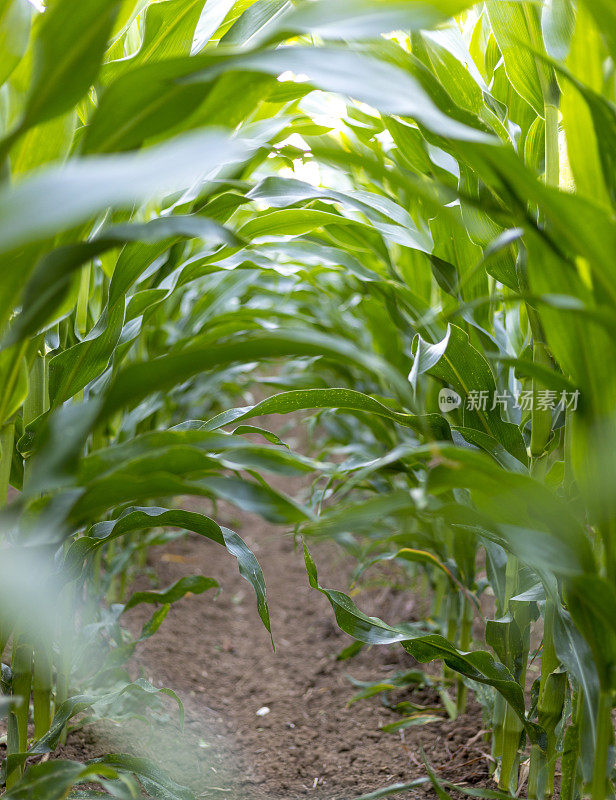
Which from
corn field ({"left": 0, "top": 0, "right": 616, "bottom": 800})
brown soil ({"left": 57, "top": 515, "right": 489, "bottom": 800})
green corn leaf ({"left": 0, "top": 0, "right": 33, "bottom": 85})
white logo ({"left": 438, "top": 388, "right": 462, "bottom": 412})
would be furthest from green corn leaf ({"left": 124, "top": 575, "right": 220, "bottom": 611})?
green corn leaf ({"left": 0, "top": 0, "right": 33, "bottom": 85})

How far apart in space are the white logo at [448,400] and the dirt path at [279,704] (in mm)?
249

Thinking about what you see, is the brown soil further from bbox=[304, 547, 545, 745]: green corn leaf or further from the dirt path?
bbox=[304, 547, 545, 745]: green corn leaf

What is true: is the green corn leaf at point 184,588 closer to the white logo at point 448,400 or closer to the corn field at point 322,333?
the corn field at point 322,333

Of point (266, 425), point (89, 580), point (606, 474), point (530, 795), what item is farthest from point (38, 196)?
point (266, 425)

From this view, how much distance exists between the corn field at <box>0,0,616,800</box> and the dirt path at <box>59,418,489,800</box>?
0.08 m

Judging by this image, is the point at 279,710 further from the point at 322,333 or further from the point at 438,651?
the point at 322,333

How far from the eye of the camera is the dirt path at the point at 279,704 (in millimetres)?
843

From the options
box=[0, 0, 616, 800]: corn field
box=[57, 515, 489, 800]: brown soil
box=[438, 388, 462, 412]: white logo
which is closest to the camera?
box=[0, 0, 616, 800]: corn field

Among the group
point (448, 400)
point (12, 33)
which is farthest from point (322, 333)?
point (12, 33)

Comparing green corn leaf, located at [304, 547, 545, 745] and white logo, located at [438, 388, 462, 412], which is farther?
white logo, located at [438, 388, 462, 412]

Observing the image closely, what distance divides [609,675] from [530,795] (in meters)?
0.22

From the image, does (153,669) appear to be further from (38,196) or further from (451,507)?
(38,196)

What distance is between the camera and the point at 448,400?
2.46 feet

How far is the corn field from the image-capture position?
0.40 meters
